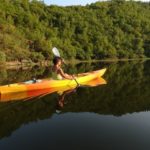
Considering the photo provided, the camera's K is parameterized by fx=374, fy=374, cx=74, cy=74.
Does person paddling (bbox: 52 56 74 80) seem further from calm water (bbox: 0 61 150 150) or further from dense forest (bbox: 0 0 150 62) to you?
dense forest (bbox: 0 0 150 62)

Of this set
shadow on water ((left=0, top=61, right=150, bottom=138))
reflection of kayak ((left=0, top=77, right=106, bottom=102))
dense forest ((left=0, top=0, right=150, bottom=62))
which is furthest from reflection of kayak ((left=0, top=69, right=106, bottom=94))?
dense forest ((left=0, top=0, right=150, bottom=62))

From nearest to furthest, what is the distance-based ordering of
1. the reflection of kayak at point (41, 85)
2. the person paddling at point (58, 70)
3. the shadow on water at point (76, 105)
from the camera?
1. the shadow on water at point (76, 105)
2. the reflection of kayak at point (41, 85)
3. the person paddling at point (58, 70)

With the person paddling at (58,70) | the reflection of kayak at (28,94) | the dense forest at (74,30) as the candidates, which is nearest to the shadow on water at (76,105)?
the reflection of kayak at (28,94)

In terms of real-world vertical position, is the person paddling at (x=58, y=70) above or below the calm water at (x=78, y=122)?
above

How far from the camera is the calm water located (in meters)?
10.4

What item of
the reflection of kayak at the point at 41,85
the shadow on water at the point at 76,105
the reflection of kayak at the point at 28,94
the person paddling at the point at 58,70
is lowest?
the reflection of kayak at the point at 28,94

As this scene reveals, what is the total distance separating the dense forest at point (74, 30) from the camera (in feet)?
192

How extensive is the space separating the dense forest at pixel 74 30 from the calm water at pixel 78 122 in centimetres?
3173

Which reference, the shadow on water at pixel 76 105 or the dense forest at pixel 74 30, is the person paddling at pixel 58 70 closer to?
the shadow on water at pixel 76 105

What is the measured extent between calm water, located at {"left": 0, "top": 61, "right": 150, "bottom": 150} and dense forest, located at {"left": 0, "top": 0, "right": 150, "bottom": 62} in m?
31.7

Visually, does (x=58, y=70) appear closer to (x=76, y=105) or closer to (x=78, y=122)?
(x=76, y=105)

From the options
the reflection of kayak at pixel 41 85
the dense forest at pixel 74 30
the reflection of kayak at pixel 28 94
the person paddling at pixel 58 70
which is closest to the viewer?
the reflection of kayak at pixel 28 94

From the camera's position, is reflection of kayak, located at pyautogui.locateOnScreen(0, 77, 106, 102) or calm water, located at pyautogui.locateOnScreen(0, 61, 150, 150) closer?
calm water, located at pyautogui.locateOnScreen(0, 61, 150, 150)

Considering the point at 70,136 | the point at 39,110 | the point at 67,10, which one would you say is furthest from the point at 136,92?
the point at 67,10
